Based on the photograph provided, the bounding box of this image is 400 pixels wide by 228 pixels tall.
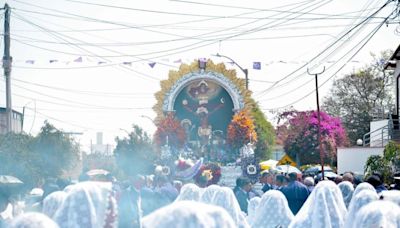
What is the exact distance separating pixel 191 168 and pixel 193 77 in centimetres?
638

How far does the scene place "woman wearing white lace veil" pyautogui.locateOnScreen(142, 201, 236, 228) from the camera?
12.7 ft

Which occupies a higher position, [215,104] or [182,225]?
[215,104]

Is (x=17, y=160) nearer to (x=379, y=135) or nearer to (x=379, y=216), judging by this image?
(x=379, y=135)

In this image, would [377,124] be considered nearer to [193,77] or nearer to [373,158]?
[193,77]

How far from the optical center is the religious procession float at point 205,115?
30766 mm

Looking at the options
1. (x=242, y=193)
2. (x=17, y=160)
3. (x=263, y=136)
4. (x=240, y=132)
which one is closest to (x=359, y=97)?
(x=263, y=136)

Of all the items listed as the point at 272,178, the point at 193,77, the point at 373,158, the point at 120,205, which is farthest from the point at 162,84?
the point at 120,205

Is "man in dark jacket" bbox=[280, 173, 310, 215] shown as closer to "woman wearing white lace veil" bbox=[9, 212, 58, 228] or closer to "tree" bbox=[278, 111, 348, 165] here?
"woman wearing white lace veil" bbox=[9, 212, 58, 228]

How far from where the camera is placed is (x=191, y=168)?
28.1 meters

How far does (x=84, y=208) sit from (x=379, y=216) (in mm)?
2143

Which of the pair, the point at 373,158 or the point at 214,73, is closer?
the point at 373,158

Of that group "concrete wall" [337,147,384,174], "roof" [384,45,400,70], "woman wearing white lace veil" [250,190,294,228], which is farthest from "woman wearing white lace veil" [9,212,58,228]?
"roof" [384,45,400,70]

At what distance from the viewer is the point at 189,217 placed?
153 inches

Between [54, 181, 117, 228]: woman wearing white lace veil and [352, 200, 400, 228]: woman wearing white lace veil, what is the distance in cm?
195
